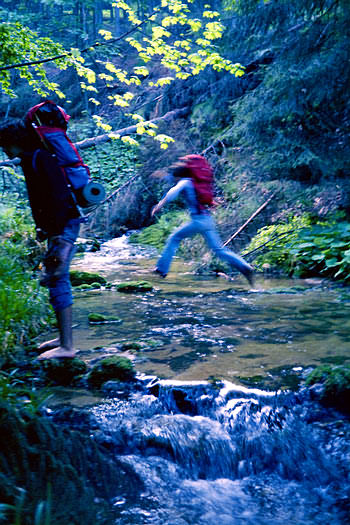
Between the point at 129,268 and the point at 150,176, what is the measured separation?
16.4 ft

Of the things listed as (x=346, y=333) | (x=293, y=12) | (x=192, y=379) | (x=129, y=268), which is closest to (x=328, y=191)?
(x=293, y=12)

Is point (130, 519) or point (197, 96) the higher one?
point (197, 96)

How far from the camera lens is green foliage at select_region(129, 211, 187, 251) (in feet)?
52.2

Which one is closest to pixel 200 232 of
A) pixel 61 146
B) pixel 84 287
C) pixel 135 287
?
pixel 61 146

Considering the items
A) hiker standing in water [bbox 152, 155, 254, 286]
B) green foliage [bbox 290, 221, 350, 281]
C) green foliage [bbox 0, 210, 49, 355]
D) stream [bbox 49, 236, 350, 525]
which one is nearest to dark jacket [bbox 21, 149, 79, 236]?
green foliage [bbox 0, 210, 49, 355]

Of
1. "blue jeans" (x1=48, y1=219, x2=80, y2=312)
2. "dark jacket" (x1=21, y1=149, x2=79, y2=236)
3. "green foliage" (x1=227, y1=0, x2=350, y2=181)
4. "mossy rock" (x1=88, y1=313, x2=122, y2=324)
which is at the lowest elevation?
"mossy rock" (x1=88, y1=313, x2=122, y2=324)

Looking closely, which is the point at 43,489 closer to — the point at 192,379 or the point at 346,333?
the point at 192,379

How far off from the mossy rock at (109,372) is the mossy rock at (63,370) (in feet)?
0.40

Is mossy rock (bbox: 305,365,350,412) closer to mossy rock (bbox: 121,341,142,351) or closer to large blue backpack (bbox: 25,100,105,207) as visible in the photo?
mossy rock (bbox: 121,341,142,351)

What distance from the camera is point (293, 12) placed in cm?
805

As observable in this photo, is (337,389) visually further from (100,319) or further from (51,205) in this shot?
(100,319)

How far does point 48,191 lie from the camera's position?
379 centimetres

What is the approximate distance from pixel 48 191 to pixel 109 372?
170 centimetres

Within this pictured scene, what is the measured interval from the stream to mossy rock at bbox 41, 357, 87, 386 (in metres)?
0.35
